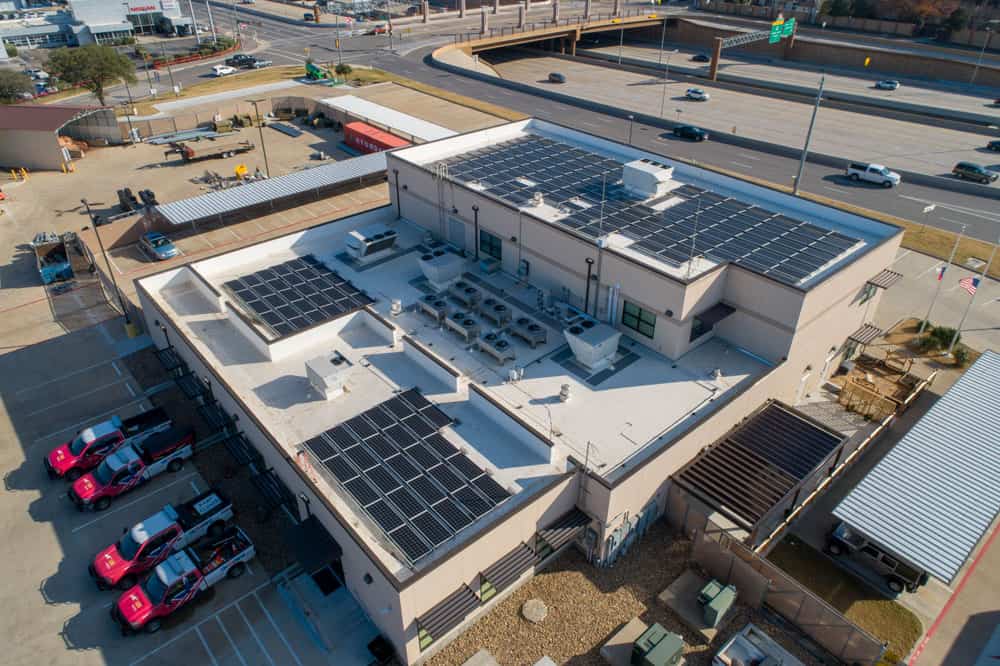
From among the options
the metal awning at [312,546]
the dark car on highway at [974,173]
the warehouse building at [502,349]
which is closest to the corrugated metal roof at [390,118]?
the warehouse building at [502,349]

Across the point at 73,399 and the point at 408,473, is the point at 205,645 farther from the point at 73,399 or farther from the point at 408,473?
the point at 73,399

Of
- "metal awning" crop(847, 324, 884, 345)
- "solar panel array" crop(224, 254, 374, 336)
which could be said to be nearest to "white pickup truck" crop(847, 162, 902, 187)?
"metal awning" crop(847, 324, 884, 345)

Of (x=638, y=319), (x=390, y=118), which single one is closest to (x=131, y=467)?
(x=638, y=319)

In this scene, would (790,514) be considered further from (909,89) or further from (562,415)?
(909,89)

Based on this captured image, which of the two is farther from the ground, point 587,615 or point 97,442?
point 97,442

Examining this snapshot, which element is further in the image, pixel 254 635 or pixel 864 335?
pixel 864 335

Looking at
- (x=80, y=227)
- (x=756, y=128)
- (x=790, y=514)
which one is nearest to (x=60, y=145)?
(x=80, y=227)

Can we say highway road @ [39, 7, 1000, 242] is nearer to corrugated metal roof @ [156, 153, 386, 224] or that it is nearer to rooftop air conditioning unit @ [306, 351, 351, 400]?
corrugated metal roof @ [156, 153, 386, 224]
